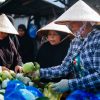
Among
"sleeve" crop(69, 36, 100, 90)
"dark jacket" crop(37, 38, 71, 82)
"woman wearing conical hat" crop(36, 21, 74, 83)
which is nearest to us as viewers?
"sleeve" crop(69, 36, 100, 90)

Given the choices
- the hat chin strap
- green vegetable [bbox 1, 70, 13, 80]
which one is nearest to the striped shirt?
the hat chin strap

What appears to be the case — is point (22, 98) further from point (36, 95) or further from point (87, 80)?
point (87, 80)

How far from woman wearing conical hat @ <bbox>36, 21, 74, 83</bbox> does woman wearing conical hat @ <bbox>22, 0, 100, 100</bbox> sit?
4.19ft

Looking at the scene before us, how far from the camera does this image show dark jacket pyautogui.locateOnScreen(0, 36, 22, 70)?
5.35 m

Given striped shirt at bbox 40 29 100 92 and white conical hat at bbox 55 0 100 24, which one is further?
white conical hat at bbox 55 0 100 24

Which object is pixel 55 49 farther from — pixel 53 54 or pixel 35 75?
pixel 35 75

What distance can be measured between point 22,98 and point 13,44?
2.52 m

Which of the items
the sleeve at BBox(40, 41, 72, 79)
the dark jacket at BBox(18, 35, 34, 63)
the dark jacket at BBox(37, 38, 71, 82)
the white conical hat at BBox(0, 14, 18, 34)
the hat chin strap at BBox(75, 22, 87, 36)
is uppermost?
the hat chin strap at BBox(75, 22, 87, 36)

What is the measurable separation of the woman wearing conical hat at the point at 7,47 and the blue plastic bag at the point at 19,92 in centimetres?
183

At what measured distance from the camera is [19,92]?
3.16 metres

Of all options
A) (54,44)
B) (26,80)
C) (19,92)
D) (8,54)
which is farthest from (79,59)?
(8,54)

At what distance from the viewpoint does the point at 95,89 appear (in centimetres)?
307

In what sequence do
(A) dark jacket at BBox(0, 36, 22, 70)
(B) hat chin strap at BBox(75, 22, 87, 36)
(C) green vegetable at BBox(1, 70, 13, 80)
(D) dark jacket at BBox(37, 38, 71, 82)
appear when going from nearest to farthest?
(B) hat chin strap at BBox(75, 22, 87, 36) → (C) green vegetable at BBox(1, 70, 13, 80) → (D) dark jacket at BBox(37, 38, 71, 82) → (A) dark jacket at BBox(0, 36, 22, 70)

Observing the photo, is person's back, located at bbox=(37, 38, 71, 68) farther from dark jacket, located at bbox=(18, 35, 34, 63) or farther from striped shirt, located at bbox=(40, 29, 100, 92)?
dark jacket, located at bbox=(18, 35, 34, 63)
